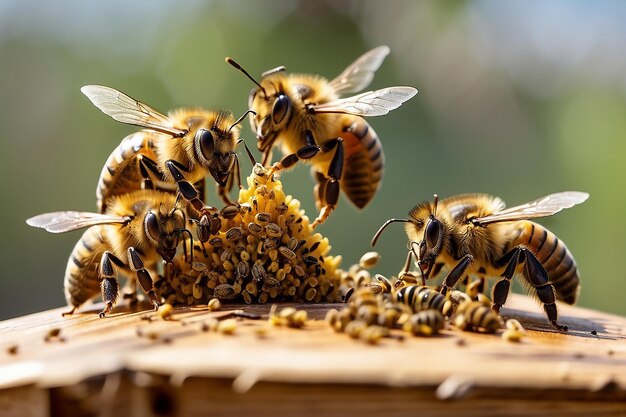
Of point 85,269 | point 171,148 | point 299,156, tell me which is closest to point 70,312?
point 85,269

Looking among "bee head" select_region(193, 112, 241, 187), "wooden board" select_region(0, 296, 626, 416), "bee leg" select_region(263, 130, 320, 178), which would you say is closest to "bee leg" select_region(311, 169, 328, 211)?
"bee leg" select_region(263, 130, 320, 178)

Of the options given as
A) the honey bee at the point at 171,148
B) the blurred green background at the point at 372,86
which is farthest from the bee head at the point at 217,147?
the blurred green background at the point at 372,86

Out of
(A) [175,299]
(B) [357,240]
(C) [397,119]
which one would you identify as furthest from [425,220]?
(C) [397,119]

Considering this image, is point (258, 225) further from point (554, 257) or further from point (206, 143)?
point (554, 257)

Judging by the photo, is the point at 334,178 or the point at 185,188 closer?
the point at 185,188

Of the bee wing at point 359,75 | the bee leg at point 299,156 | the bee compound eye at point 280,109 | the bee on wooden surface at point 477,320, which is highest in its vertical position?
the bee wing at point 359,75

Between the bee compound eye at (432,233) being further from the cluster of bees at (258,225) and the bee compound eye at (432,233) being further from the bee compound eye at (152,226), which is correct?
the bee compound eye at (152,226)

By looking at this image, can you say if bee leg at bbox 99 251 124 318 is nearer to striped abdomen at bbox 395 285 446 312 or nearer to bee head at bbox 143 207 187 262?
bee head at bbox 143 207 187 262

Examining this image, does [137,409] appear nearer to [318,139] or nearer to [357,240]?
[318,139]
